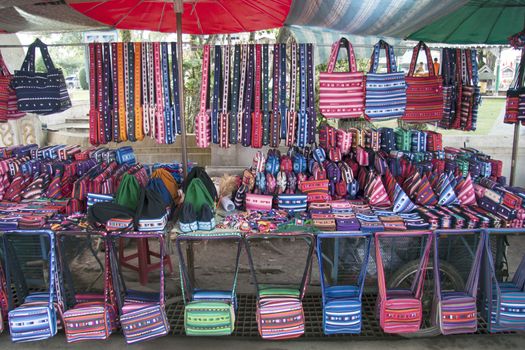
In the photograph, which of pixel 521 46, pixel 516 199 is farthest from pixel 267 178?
pixel 521 46

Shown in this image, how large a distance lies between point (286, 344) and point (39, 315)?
1.82 metres

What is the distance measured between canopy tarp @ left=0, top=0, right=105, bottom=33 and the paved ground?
271 centimetres

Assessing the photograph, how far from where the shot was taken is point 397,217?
10.2 feet

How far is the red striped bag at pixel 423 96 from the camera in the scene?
3625 mm

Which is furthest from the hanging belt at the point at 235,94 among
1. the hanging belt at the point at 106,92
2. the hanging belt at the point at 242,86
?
the hanging belt at the point at 106,92

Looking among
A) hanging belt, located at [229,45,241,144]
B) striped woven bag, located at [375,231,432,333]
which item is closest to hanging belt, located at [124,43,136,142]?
hanging belt, located at [229,45,241,144]

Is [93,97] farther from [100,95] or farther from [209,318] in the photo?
[209,318]

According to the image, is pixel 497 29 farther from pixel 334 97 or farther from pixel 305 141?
pixel 305 141

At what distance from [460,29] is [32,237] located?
4506mm

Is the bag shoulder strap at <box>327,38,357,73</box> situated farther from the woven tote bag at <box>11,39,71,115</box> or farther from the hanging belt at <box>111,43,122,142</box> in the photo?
the woven tote bag at <box>11,39,71,115</box>

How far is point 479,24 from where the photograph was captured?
4227mm

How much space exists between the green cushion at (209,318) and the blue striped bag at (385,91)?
1.90 m

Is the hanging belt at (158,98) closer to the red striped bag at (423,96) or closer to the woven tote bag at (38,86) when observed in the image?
the woven tote bag at (38,86)

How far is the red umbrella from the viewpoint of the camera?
362 cm
